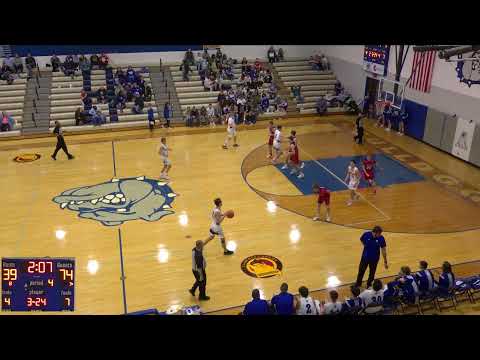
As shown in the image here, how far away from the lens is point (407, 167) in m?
17.2

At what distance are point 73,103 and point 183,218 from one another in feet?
44.2

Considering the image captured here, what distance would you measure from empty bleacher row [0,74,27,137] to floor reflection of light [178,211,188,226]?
12092 millimetres

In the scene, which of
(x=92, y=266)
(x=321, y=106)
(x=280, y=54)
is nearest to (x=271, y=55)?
(x=280, y=54)

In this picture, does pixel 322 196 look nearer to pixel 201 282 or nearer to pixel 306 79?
pixel 201 282

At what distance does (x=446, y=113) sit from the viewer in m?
18.8

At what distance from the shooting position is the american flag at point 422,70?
19.4 m

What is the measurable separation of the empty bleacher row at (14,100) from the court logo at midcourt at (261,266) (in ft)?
50.2

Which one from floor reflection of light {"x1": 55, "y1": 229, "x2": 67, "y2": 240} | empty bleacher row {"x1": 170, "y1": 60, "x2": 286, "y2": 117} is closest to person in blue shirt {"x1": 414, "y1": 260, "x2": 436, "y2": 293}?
floor reflection of light {"x1": 55, "y1": 229, "x2": 67, "y2": 240}

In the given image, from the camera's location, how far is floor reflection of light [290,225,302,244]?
12.0 metres

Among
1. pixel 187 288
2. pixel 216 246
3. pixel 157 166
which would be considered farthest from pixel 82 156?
pixel 187 288

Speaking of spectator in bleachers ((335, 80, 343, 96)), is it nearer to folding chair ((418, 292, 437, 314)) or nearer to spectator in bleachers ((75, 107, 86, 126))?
spectator in bleachers ((75, 107, 86, 126))
